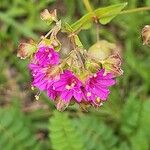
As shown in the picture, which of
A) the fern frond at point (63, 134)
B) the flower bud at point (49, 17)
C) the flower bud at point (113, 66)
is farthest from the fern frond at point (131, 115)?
the flower bud at point (49, 17)

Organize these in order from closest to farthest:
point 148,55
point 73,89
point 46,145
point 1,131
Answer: point 73,89
point 1,131
point 46,145
point 148,55

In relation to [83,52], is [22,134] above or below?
below

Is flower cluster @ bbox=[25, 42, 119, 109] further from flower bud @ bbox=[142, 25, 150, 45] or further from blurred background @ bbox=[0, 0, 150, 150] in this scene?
blurred background @ bbox=[0, 0, 150, 150]

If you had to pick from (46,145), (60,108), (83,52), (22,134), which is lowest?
(46,145)

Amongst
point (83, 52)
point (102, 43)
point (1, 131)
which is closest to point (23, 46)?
point (83, 52)

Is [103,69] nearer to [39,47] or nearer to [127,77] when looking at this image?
[39,47]

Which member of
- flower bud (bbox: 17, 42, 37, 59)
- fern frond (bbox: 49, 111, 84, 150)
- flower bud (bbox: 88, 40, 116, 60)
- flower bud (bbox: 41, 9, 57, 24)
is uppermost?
flower bud (bbox: 41, 9, 57, 24)

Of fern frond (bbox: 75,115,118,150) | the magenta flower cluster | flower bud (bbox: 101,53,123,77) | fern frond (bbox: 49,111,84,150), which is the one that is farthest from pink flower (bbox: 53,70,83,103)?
fern frond (bbox: 75,115,118,150)

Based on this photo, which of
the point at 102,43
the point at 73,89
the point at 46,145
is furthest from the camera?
the point at 46,145
